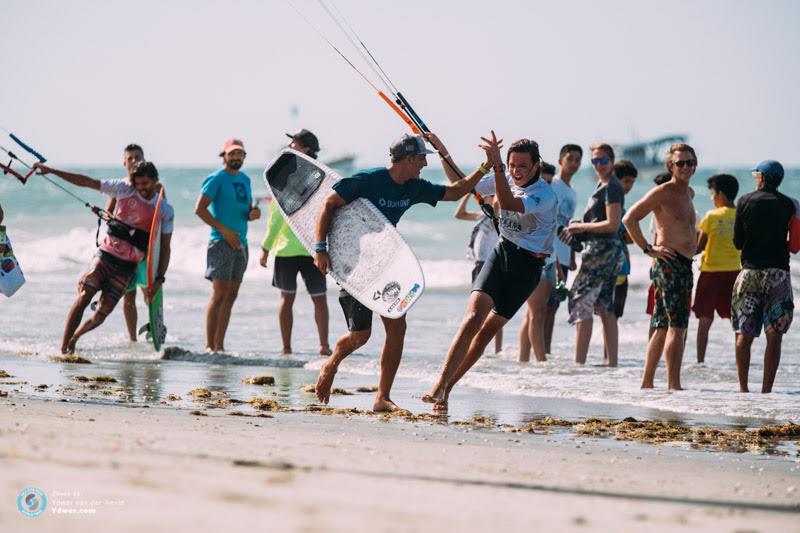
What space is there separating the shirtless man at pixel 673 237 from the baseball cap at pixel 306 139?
8.42 ft

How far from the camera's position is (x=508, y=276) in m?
6.96

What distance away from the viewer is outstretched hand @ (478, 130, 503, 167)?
6.53 metres

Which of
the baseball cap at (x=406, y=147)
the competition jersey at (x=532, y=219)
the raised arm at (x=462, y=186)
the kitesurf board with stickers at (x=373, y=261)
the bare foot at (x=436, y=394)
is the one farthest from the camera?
the bare foot at (x=436, y=394)

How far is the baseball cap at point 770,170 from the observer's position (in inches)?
320

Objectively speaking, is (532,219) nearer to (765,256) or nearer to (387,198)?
(387,198)

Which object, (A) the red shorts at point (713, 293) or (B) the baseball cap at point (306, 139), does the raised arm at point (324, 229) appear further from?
(A) the red shorts at point (713, 293)

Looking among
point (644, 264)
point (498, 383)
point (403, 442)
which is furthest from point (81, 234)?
point (403, 442)

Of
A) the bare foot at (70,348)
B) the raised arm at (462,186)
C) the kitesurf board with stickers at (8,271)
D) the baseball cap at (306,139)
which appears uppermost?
the baseball cap at (306,139)

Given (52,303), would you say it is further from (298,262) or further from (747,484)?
(747,484)

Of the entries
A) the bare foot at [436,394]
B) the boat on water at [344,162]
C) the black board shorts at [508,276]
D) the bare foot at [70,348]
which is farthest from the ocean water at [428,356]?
the boat on water at [344,162]

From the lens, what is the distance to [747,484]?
15.4 feet

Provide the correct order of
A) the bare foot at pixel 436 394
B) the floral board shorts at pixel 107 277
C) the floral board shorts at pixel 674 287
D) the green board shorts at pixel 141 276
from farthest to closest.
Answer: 1. the green board shorts at pixel 141 276
2. the floral board shorts at pixel 107 277
3. the floral board shorts at pixel 674 287
4. the bare foot at pixel 436 394

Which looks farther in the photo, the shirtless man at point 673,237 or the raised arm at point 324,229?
the shirtless man at point 673,237

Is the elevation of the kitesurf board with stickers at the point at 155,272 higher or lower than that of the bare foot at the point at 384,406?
higher
